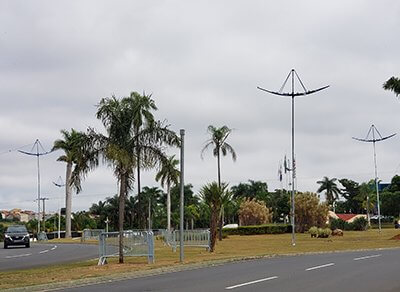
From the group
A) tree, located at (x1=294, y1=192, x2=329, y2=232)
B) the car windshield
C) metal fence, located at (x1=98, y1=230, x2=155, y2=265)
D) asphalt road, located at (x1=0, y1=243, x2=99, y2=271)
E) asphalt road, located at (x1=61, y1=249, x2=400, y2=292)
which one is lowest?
asphalt road, located at (x1=61, y1=249, x2=400, y2=292)

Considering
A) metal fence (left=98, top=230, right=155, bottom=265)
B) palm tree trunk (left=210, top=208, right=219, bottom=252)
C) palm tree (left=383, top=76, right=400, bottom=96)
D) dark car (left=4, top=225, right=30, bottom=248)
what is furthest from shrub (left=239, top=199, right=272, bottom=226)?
metal fence (left=98, top=230, right=155, bottom=265)

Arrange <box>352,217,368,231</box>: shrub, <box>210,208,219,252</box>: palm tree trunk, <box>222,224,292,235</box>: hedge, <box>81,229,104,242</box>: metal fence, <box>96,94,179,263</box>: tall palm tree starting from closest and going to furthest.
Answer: <box>96,94,179,263</box>: tall palm tree < <box>210,208,219,252</box>: palm tree trunk < <box>81,229,104,242</box>: metal fence < <box>222,224,292,235</box>: hedge < <box>352,217,368,231</box>: shrub

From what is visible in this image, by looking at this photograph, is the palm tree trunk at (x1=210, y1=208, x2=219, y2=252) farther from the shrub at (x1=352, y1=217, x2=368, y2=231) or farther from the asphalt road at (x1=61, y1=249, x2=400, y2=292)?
the shrub at (x1=352, y1=217, x2=368, y2=231)

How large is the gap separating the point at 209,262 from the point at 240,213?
6371 centimetres

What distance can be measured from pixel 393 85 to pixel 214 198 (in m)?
22.6

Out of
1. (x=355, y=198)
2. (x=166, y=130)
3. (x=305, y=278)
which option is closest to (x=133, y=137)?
(x=166, y=130)

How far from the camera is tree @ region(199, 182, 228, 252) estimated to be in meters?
35.7

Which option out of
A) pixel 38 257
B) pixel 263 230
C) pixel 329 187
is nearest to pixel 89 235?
pixel 263 230

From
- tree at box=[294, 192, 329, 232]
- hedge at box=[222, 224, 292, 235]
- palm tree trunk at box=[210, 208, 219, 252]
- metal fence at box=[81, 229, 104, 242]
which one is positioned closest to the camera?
palm tree trunk at box=[210, 208, 219, 252]

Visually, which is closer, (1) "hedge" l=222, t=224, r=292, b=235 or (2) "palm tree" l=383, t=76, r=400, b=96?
(2) "palm tree" l=383, t=76, r=400, b=96

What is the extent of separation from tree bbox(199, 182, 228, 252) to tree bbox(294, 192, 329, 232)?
39884 mm

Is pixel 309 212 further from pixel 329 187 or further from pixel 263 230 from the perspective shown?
pixel 329 187

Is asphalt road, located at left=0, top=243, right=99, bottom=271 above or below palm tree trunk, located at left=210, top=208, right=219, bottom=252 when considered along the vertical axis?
below

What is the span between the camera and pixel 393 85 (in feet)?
171
